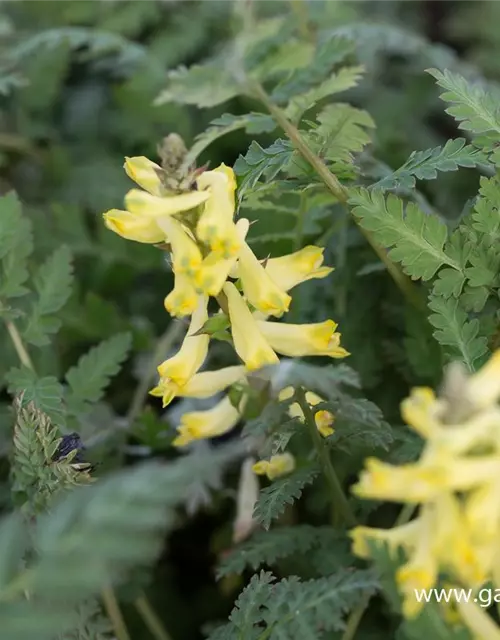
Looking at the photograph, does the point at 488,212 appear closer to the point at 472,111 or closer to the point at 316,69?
the point at 472,111

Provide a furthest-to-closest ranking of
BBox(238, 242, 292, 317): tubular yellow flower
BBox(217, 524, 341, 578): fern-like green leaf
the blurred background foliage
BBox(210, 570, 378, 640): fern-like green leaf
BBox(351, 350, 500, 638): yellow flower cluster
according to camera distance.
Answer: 1. the blurred background foliage
2. BBox(217, 524, 341, 578): fern-like green leaf
3. BBox(238, 242, 292, 317): tubular yellow flower
4. BBox(210, 570, 378, 640): fern-like green leaf
5. BBox(351, 350, 500, 638): yellow flower cluster

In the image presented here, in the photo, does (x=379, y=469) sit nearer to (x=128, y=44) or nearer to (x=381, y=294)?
(x=381, y=294)

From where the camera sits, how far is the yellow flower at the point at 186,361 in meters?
0.89

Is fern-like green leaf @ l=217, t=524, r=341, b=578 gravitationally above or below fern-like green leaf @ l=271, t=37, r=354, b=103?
below

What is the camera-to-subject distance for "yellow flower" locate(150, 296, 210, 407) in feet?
2.92

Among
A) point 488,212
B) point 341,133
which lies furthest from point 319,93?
point 488,212

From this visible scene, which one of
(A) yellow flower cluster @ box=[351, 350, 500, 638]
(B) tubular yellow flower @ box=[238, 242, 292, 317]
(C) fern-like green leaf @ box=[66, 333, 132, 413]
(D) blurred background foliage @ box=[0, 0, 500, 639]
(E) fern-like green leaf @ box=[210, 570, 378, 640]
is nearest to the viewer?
(A) yellow flower cluster @ box=[351, 350, 500, 638]

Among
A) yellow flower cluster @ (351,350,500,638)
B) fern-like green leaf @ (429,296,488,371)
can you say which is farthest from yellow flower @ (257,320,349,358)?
yellow flower cluster @ (351,350,500,638)

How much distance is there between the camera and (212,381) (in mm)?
997

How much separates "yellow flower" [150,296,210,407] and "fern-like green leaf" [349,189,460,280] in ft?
0.71

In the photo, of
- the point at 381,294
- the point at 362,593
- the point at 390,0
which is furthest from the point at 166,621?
the point at 390,0

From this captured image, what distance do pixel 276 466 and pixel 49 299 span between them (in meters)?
0.39

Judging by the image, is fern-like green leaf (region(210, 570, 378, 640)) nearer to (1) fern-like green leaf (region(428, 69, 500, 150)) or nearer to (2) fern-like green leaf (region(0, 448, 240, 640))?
(2) fern-like green leaf (region(0, 448, 240, 640))

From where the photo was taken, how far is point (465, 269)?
36.8 inches
